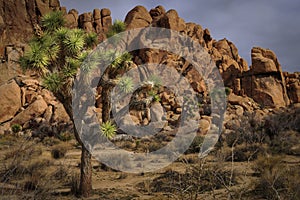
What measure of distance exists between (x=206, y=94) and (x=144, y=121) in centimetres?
1234

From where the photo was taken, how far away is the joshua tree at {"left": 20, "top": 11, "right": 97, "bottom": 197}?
7.36m

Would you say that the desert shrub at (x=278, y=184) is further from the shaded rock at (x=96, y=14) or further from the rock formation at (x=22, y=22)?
the shaded rock at (x=96, y=14)

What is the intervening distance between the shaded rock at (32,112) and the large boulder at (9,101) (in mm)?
800

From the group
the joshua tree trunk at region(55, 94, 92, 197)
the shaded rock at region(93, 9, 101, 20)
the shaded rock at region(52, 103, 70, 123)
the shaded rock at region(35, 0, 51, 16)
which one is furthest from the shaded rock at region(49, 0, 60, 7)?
the joshua tree trunk at region(55, 94, 92, 197)

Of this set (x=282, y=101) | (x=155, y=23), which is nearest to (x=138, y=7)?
(x=155, y=23)

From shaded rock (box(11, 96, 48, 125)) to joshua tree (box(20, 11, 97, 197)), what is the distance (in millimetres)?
22409

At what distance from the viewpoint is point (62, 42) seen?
7.88 metres

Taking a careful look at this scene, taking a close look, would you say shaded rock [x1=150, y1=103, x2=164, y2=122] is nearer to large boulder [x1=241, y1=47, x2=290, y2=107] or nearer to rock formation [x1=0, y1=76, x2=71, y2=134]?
rock formation [x1=0, y1=76, x2=71, y2=134]

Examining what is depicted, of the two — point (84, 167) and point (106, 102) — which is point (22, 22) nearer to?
point (106, 102)

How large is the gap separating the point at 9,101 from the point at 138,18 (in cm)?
2211

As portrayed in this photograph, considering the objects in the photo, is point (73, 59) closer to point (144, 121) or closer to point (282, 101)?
point (144, 121)

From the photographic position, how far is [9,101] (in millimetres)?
29062

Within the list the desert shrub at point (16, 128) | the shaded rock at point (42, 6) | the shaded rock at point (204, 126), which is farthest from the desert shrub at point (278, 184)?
the shaded rock at point (42, 6)

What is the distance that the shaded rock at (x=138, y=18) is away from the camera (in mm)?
42000
